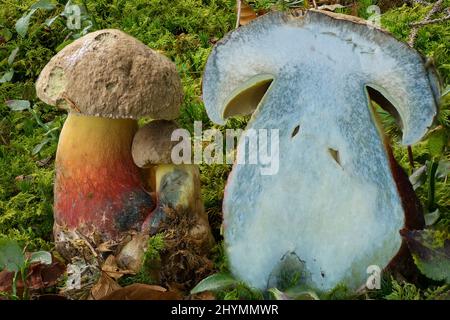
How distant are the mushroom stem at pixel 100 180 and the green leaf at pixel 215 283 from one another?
305 mm

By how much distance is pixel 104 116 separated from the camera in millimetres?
1814

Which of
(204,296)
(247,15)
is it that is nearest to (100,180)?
(204,296)

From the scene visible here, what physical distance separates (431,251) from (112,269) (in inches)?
33.9

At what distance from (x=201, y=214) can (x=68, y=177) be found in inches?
16.1

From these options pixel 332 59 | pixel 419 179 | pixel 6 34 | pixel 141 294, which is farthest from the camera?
pixel 6 34

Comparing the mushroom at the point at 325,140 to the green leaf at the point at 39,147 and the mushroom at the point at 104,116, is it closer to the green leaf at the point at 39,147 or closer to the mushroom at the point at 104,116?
the mushroom at the point at 104,116

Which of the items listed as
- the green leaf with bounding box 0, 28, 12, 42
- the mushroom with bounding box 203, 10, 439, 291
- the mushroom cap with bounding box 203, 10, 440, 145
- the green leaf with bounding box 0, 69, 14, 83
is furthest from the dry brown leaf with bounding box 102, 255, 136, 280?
the green leaf with bounding box 0, 28, 12, 42

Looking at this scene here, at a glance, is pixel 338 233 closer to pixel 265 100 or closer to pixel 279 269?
pixel 279 269

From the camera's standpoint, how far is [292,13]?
5.25 ft

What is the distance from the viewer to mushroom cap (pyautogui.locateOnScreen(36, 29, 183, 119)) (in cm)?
180

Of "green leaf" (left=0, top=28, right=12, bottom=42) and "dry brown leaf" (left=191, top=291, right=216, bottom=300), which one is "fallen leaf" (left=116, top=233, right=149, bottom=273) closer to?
"dry brown leaf" (left=191, top=291, right=216, bottom=300)

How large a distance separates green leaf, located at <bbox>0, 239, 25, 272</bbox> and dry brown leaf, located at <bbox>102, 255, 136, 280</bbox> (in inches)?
8.9

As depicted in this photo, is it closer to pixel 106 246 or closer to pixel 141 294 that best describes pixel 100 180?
pixel 106 246
